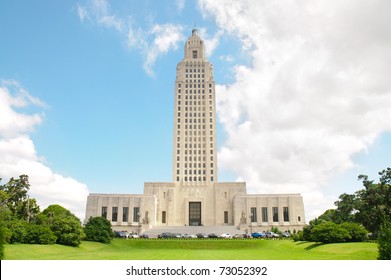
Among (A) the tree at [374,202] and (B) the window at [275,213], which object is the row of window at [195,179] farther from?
(A) the tree at [374,202]

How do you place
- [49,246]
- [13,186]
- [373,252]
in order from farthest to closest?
[13,186] < [49,246] < [373,252]

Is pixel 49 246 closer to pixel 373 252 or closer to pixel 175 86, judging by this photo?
pixel 373 252

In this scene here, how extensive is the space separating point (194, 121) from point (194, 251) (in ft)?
192

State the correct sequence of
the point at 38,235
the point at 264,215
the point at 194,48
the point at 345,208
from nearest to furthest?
the point at 38,235 → the point at 345,208 → the point at 264,215 → the point at 194,48

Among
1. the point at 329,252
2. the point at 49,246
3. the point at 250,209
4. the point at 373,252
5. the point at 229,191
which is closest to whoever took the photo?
the point at 373,252

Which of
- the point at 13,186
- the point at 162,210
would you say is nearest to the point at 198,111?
the point at 162,210

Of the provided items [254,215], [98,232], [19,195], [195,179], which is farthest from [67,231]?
[195,179]

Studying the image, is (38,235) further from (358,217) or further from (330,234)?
(358,217)

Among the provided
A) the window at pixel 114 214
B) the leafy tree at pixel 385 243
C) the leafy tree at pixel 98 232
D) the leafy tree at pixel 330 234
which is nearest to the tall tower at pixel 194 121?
the window at pixel 114 214

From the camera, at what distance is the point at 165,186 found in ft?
285

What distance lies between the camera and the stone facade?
8088 centimetres

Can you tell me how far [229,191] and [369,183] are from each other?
3896 centimetres

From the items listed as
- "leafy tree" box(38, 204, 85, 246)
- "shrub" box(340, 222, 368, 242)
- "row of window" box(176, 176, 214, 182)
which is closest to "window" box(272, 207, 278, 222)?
"row of window" box(176, 176, 214, 182)

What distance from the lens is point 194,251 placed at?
37.4 metres
